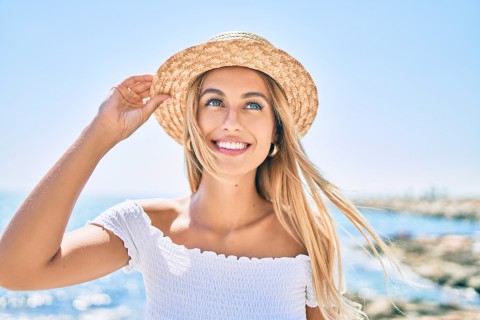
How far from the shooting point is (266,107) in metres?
2.96

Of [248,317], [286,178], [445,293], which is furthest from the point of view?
[445,293]

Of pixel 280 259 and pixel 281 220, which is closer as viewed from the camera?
pixel 280 259

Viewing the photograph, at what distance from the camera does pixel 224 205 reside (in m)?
3.08

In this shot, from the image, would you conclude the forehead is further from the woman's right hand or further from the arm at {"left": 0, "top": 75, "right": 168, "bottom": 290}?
the arm at {"left": 0, "top": 75, "right": 168, "bottom": 290}

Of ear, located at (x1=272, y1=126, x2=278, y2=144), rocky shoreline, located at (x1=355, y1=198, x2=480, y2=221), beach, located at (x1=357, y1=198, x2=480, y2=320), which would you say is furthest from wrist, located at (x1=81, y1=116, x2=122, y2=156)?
rocky shoreline, located at (x1=355, y1=198, x2=480, y2=221)

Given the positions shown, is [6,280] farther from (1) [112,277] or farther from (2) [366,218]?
(1) [112,277]

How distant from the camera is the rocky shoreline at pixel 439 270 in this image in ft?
36.0

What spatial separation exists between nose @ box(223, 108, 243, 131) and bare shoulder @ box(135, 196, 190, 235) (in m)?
0.56

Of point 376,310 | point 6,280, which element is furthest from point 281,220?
point 376,310

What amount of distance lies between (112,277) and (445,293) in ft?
26.8

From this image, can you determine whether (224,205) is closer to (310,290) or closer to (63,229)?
(310,290)

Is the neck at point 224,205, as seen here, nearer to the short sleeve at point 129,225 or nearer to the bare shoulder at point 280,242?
the bare shoulder at point 280,242

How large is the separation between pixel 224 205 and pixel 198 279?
19.4 inches

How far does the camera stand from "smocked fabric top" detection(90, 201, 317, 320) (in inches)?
107
